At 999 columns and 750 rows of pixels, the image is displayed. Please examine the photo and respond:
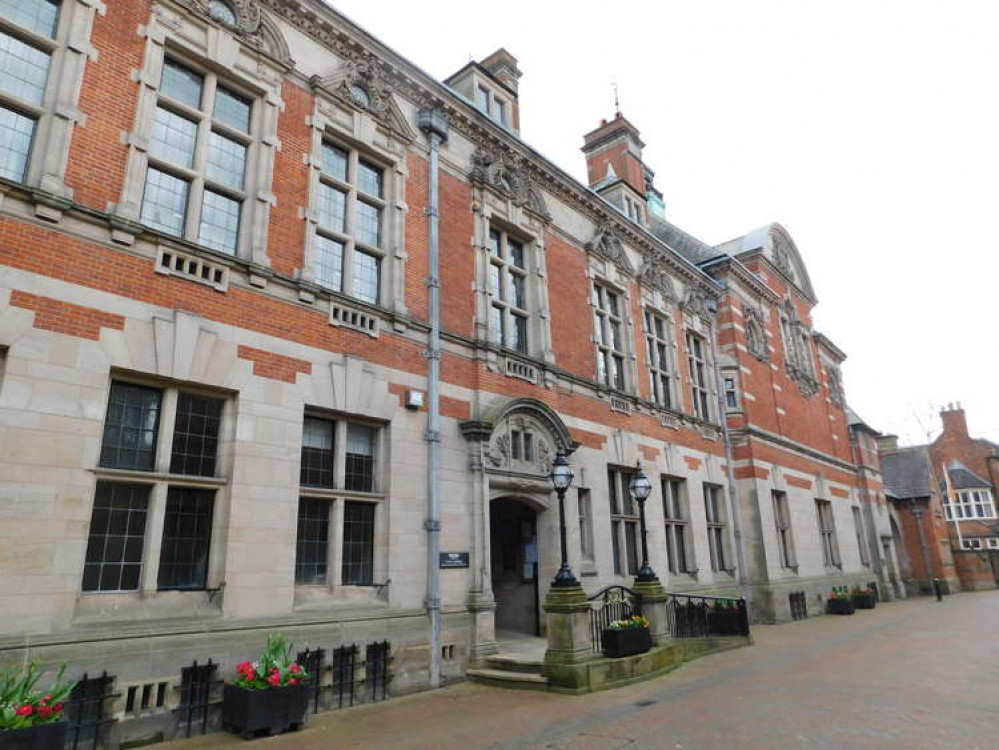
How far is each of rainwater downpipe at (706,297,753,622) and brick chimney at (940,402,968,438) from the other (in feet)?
147

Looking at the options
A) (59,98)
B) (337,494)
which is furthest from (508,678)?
(59,98)

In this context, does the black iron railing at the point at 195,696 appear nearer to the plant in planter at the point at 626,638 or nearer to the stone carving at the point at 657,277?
the plant in planter at the point at 626,638

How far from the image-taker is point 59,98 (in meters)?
7.96

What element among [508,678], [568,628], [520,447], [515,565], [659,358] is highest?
[659,358]

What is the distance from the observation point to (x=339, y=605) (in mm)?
9492

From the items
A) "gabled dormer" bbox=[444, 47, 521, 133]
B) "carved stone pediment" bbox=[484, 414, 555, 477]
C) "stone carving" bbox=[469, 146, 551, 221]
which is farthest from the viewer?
"gabled dormer" bbox=[444, 47, 521, 133]

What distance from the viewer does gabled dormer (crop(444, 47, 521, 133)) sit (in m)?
16.3

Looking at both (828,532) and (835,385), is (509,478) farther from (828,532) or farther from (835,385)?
(835,385)

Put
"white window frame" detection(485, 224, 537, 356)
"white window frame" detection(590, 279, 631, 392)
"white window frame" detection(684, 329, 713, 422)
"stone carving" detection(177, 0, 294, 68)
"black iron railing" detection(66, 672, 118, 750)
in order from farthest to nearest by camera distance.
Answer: "white window frame" detection(684, 329, 713, 422), "white window frame" detection(590, 279, 631, 392), "white window frame" detection(485, 224, 537, 356), "stone carving" detection(177, 0, 294, 68), "black iron railing" detection(66, 672, 118, 750)

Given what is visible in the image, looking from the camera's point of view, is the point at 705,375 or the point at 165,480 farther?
the point at 705,375

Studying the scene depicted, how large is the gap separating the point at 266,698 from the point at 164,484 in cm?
282

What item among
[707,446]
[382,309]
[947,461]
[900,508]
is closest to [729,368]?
[707,446]

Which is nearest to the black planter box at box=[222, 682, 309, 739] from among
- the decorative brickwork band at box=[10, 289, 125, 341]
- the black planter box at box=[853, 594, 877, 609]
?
the decorative brickwork band at box=[10, 289, 125, 341]

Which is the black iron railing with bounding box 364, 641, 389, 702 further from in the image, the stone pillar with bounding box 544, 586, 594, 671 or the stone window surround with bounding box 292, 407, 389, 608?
the stone pillar with bounding box 544, 586, 594, 671
